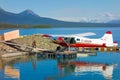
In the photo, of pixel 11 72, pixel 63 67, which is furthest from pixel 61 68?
pixel 11 72

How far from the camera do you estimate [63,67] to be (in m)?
40.8

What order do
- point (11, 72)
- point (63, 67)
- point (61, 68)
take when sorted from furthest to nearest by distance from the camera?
point (63, 67)
point (61, 68)
point (11, 72)

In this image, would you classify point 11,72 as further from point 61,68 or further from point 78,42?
point 78,42

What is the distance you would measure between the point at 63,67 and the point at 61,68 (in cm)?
81

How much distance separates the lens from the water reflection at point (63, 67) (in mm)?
35569

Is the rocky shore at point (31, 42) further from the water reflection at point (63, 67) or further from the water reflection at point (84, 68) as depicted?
the water reflection at point (84, 68)

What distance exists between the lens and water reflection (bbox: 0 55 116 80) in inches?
1400

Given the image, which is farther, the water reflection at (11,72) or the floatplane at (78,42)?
the floatplane at (78,42)

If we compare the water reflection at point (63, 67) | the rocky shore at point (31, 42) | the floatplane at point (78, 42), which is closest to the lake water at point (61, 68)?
the water reflection at point (63, 67)

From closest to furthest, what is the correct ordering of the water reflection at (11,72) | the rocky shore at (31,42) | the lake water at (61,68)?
the lake water at (61,68) < the water reflection at (11,72) < the rocky shore at (31,42)

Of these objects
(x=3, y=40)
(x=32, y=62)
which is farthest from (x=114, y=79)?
(x=3, y=40)

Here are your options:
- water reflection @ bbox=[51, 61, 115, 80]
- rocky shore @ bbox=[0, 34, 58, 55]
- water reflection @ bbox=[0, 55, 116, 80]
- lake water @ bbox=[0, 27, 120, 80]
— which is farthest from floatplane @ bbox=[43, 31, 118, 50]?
water reflection @ bbox=[51, 61, 115, 80]

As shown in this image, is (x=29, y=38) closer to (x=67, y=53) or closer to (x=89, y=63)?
(x=67, y=53)

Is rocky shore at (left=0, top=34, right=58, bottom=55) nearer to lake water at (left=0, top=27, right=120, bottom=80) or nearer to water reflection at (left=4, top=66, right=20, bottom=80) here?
lake water at (left=0, top=27, right=120, bottom=80)
